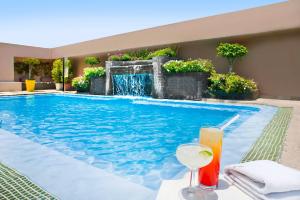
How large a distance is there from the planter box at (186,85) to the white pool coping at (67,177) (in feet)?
32.8

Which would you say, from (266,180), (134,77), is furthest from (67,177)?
(134,77)

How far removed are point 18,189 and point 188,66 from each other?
11395 millimetres

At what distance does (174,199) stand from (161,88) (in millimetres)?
12284

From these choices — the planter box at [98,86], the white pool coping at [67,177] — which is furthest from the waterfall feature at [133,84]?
the white pool coping at [67,177]

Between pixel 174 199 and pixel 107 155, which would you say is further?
pixel 107 155

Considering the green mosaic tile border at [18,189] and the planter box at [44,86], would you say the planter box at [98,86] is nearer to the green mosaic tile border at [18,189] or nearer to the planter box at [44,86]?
the planter box at [44,86]

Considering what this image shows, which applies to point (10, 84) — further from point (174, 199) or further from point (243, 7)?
point (174, 199)

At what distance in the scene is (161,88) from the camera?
537 inches

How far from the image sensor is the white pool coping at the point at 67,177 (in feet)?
7.05

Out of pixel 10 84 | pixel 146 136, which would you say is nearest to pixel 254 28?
pixel 146 136

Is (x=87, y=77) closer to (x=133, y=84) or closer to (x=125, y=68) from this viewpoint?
(x=125, y=68)

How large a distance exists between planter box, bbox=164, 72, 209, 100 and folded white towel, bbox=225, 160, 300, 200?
36.7 feet

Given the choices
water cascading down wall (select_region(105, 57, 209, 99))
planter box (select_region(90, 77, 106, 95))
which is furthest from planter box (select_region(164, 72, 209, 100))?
planter box (select_region(90, 77, 106, 95))

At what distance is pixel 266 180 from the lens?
1.37 m
